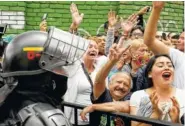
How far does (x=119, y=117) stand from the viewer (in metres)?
2.67

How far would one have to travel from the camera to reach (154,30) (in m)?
3.20

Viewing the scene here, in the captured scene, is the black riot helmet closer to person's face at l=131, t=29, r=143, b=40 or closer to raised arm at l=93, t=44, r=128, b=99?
raised arm at l=93, t=44, r=128, b=99

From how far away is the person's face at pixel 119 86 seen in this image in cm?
322

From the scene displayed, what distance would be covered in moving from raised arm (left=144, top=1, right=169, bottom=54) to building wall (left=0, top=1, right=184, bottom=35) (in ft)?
14.4

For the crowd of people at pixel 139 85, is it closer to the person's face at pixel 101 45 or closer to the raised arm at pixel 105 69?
the raised arm at pixel 105 69

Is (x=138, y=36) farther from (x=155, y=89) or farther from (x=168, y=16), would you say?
(x=168, y=16)

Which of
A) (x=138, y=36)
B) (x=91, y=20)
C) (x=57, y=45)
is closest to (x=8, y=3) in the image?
(x=91, y=20)

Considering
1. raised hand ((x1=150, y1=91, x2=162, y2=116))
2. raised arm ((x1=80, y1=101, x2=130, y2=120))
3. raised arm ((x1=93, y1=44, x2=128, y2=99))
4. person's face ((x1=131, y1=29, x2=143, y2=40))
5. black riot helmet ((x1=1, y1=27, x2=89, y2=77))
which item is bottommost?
raised arm ((x1=80, y1=101, x2=130, y2=120))

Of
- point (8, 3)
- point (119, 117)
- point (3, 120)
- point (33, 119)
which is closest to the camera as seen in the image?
point (33, 119)

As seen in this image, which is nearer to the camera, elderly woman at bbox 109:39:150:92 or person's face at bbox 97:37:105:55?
elderly woman at bbox 109:39:150:92

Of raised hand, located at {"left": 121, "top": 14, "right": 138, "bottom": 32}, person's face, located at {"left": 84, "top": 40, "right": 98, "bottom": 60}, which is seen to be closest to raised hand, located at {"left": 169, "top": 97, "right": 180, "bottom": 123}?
person's face, located at {"left": 84, "top": 40, "right": 98, "bottom": 60}

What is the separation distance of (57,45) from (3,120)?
0.39m

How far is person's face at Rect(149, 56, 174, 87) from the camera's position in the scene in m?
2.87

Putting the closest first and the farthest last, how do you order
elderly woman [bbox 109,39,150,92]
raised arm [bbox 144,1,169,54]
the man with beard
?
the man with beard < raised arm [bbox 144,1,169,54] < elderly woman [bbox 109,39,150,92]
